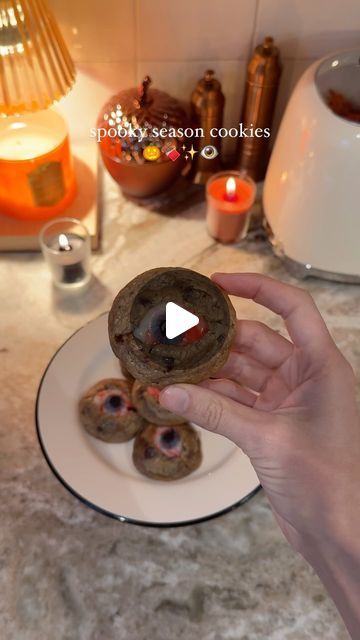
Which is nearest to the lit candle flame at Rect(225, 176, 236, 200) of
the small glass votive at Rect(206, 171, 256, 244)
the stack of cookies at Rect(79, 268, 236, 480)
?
the small glass votive at Rect(206, 171, 256, 244)

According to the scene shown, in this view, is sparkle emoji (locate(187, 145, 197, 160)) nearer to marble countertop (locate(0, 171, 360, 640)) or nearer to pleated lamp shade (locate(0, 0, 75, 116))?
pleated lamp shade (locate(0, 0, 75, 116))

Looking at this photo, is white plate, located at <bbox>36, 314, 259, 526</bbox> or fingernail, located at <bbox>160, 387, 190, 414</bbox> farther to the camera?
white plate, located at <bbox>36, 314, 259, 526</bbox>

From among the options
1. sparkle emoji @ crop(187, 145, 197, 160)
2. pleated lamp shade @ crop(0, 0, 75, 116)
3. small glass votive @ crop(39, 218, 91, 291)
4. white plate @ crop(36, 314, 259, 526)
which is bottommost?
white plate @ crop(36, 314, 259, 526)

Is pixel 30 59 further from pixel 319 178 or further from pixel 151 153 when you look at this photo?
pixel 319 178

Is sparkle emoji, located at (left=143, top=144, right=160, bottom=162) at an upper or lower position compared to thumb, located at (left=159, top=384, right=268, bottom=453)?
upper

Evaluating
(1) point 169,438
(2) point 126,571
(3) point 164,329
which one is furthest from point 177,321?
(2) point 126,571

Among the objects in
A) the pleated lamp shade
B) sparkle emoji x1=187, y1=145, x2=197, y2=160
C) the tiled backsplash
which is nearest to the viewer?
the pleated lamp shade
